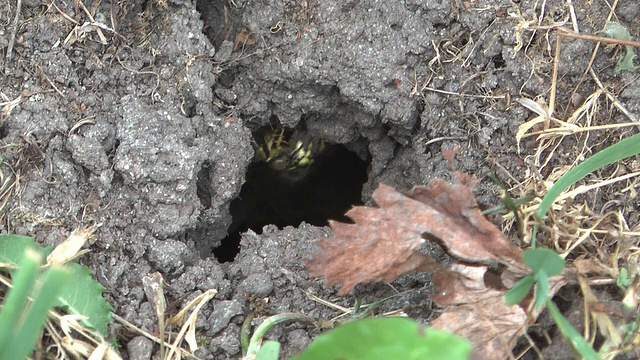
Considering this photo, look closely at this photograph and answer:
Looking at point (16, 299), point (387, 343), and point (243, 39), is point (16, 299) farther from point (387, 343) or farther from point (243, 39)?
point (243, 39)

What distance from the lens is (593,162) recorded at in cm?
150

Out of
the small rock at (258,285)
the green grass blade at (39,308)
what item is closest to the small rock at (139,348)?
the small rock at (258,285)

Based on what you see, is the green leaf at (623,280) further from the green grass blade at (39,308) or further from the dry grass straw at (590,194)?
the green grass blade at (39,308)

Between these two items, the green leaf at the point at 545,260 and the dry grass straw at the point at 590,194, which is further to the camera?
the dry grass straw at the point at 590,194

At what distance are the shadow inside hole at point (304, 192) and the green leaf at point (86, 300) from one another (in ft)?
3.31

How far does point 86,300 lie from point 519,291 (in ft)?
3.17

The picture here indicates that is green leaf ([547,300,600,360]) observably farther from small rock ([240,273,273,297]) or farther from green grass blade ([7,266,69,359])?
green grass blade ([7,266,69,359])

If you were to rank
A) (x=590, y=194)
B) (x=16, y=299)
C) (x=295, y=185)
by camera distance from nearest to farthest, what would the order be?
(x=16, y=299)
(x=590, y=194)
(x=295, y=185)

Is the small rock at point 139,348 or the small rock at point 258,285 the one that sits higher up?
the small rock at point 258,285

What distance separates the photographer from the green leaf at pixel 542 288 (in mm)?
1324

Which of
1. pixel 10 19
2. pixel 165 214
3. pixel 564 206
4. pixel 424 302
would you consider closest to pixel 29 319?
pixel 165 214

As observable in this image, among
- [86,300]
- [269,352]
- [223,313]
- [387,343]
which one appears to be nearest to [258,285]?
[223,313]

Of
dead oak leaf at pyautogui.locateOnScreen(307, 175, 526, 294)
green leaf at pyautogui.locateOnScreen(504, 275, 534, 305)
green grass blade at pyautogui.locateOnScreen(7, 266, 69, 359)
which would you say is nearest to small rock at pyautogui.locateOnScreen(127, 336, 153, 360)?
dead oak leaf at pyautogui.locateOnScreen(307, 175, 526, 294)

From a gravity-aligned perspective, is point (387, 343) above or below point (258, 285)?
above
